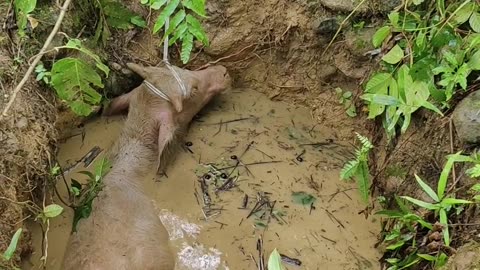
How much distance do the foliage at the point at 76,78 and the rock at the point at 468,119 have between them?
2.01 metres

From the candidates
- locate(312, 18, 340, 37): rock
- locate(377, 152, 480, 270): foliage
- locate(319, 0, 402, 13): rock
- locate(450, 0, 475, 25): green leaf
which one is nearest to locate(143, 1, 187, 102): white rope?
locate(312, 18, 340, 37): rock

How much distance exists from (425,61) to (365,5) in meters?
0.83

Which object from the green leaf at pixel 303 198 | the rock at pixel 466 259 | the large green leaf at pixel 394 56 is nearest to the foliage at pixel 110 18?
the green leaf at pixel 303 198

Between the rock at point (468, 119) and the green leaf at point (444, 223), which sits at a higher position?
the rock at point (468, 119)

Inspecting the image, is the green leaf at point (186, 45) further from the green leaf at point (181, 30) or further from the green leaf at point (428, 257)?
the green leaf at point (428, 257)

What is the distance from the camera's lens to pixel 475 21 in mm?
3816

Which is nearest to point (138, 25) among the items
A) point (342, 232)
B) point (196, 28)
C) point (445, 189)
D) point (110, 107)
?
point (110, 107)

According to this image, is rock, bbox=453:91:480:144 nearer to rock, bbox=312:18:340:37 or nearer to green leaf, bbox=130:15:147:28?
rock, bbox=312:18:340:37

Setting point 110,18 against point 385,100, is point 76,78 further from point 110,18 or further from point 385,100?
point 385,100

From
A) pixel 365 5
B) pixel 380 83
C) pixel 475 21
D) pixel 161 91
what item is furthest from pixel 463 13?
pixel 161 91

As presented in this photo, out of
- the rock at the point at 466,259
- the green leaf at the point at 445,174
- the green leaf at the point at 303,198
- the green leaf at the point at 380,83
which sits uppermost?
the green leaf at the point at 380,83

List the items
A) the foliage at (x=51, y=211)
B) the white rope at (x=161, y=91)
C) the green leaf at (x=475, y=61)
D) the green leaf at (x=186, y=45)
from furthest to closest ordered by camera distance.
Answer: the white rope at (x=161, y=91), the green leaf at (x=186, y=45), the green leaf at (x=475, y=61), the foliage at (x=51, y=211)

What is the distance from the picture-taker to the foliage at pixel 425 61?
3781mm

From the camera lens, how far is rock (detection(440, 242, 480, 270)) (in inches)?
129
